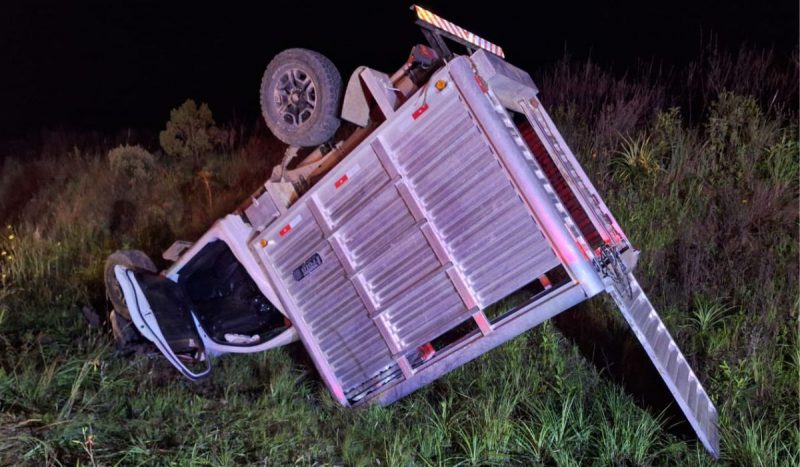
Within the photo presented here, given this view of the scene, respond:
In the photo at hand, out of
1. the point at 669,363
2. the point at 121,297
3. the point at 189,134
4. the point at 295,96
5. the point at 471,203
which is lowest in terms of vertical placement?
the point at 669,363

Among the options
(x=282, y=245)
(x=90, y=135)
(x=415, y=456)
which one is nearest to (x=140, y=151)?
(x=90, y=135)

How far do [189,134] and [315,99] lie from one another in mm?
5872

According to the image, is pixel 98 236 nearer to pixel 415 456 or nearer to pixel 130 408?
pixel 130 408

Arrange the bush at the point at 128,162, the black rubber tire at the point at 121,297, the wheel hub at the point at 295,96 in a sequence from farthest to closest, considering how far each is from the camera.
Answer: the bush at the point at 128,162 < the black rubber tire at the point at 121,297 < the wheel hub at the point at 295,96

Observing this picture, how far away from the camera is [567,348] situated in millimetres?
5258

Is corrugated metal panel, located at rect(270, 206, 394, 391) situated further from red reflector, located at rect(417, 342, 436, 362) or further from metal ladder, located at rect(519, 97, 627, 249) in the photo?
metal ladder, located at rect(519, 97, 627, 249)

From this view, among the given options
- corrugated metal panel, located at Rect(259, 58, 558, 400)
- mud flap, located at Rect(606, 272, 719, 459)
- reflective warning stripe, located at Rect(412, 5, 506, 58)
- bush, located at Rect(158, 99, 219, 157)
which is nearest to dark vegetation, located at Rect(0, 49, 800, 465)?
mud flap, located at Rect(606, 272, 719, 459)

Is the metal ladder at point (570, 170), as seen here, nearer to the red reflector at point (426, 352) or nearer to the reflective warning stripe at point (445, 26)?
the reflective warning stripe at point (445, 26)

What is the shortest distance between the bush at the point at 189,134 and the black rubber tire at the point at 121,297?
4.75 m

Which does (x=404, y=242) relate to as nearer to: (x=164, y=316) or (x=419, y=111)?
(x=419, y=111)

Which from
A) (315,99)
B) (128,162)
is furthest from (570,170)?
(128,162)

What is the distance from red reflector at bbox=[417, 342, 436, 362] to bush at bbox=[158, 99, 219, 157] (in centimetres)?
627

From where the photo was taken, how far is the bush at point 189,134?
32.7 ft

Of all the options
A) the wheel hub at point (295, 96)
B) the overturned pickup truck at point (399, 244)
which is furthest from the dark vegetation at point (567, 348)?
the wheel hub at point (295, 96)
